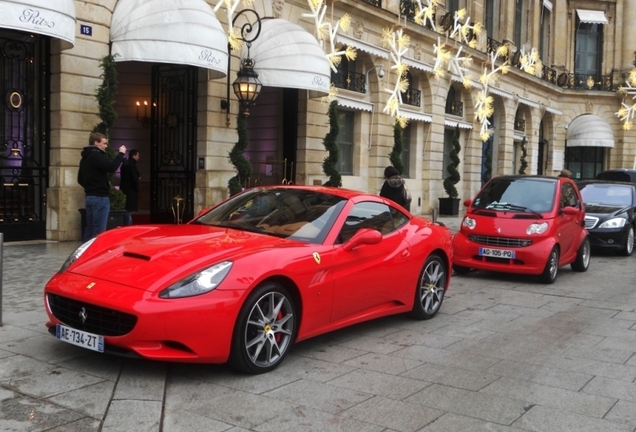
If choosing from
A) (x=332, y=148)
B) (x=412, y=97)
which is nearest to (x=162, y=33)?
(x=332, y=148)

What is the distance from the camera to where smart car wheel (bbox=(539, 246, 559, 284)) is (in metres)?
10.5

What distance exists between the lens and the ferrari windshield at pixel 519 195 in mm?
10950

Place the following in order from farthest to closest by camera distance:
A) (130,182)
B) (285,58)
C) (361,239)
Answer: (285,58) < (130,182) < (361,239)

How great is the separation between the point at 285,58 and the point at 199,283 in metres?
11.7

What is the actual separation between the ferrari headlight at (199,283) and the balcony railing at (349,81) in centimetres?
1557

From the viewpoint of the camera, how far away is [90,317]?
489cm

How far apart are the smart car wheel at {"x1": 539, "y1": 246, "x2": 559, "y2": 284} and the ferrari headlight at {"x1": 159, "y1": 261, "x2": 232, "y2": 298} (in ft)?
22.6

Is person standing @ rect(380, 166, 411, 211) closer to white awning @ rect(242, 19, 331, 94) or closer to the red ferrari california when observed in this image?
white awning @ rect(242, 19, 331, 94)

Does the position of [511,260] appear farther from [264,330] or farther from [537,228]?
[264,330]

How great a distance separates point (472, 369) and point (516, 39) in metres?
31.6

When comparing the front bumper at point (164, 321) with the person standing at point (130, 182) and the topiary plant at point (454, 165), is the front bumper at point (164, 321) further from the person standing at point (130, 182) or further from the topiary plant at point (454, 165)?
the topiary plant at point (454, 165)

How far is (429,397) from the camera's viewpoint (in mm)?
4836

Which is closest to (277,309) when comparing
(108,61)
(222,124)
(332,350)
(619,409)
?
(332,350)

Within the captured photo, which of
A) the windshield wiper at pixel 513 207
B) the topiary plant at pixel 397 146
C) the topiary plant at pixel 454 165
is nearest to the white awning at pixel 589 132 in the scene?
the topiary plant at pixel 454 165
